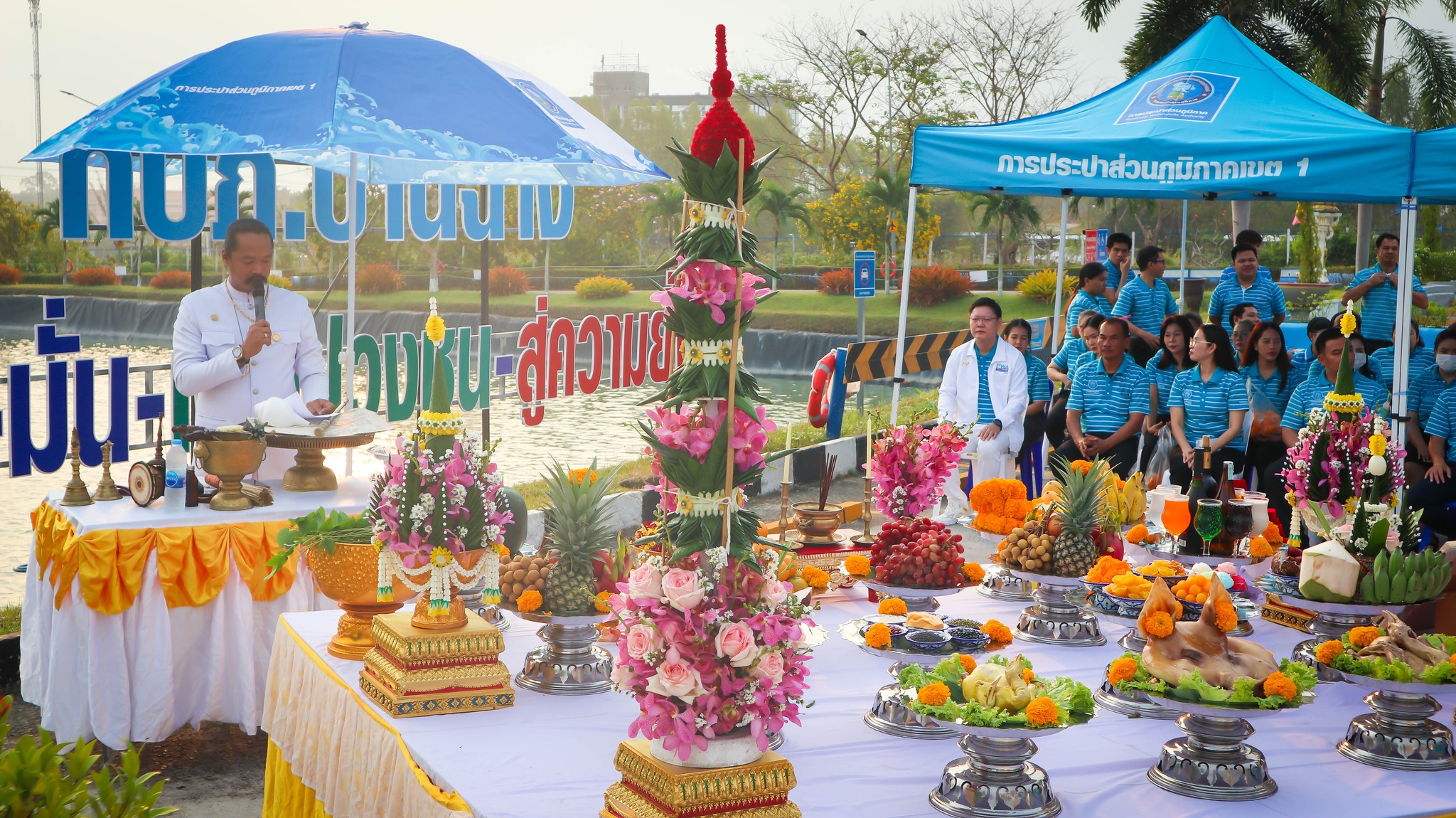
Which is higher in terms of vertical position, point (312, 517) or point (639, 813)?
point (312, 517)

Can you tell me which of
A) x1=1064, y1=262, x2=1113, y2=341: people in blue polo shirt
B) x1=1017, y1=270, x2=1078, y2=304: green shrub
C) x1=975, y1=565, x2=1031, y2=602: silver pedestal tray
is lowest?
x1=975, y1=565, x2=1031, y2=602: silver pedestal tray

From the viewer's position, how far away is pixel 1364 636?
2.88 m

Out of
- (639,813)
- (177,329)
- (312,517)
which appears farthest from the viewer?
(177,329)

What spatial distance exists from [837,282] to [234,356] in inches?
1063

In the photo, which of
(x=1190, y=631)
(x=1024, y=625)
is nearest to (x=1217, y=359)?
(x=1024, y=625)

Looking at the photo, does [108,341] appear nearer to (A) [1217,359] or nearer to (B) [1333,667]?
(A) [1217,359]

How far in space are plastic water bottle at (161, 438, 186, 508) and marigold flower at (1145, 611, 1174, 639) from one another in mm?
3325

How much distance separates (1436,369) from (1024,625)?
4.34m

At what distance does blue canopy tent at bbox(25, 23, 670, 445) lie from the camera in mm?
4680

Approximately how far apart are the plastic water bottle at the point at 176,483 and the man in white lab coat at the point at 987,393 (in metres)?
4.15

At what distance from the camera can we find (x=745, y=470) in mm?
2139

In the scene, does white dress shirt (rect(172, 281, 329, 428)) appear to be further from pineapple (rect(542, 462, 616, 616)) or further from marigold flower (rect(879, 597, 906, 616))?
marigold flower (rect(879, 597, 906, 616))

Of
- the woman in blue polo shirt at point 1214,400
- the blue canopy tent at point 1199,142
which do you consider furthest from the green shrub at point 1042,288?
the blue canopy tent at point 1199,142

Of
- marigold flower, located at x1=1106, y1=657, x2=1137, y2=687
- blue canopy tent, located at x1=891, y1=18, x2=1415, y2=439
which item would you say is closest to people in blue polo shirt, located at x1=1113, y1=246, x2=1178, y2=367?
blue canopy tent, located at x1=891, y1=18, x2=1415, y2=439
